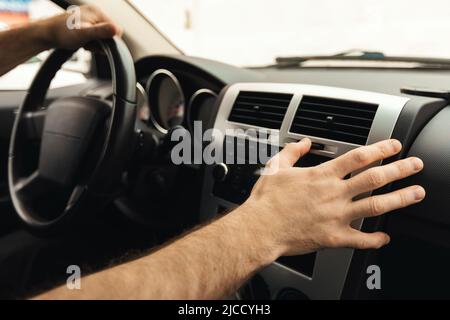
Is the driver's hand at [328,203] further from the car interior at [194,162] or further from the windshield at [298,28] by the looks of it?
the windshield at [298,28]

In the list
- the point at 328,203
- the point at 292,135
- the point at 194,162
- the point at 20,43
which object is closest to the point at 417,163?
the point at 328,203

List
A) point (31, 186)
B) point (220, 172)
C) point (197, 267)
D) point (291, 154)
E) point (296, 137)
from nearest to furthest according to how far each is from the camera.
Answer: point (197, 267) < point (291, 154) < point (296, 137) < point (220, 172) < point (31, 186)

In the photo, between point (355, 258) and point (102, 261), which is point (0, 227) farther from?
point (355, 258)

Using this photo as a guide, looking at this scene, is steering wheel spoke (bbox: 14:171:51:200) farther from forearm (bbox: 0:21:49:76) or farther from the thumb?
the thumb

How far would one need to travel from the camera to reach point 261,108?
1.29m

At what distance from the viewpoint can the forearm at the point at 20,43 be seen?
1315mm

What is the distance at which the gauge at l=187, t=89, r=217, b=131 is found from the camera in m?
1.54

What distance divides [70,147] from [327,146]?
29.1 inches

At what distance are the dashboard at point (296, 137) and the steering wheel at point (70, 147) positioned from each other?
0.19 metres

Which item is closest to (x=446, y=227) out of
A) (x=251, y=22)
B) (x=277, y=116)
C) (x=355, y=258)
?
(x=355, y=258)

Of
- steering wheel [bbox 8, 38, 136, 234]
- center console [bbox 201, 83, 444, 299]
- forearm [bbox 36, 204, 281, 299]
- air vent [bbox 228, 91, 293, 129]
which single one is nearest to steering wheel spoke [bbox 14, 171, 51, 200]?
steering wheel [bbox 8, 38, 136, 234]

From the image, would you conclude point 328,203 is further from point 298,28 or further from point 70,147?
point 298,28
